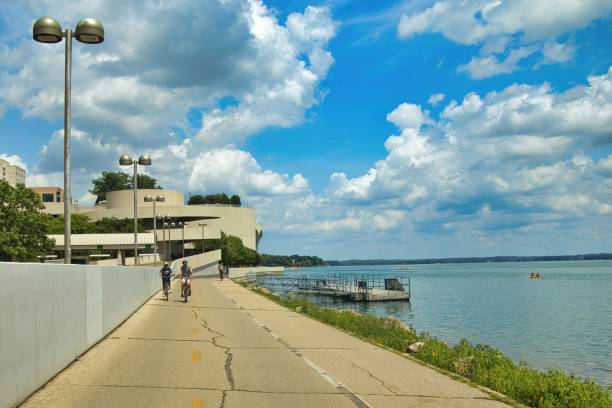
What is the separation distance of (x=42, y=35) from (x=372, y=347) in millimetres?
10830

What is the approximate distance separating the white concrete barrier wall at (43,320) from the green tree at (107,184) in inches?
7355

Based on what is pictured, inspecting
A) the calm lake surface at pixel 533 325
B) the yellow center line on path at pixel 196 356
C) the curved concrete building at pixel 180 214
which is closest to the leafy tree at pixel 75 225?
the curved concrete building at pixel 180 214

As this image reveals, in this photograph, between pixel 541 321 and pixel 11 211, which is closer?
pixel 541 321

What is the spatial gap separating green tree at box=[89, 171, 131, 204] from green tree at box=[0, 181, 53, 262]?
124 meters

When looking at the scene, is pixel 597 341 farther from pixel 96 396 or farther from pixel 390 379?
pixel 96 396

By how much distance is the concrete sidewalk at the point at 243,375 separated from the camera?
9.48m

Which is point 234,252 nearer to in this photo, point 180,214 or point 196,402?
point 180,214

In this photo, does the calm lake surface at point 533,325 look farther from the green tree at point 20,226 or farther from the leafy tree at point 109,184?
the leafy tree at point 109,184

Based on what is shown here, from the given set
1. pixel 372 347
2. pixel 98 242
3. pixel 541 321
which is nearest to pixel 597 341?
pixel 541 321

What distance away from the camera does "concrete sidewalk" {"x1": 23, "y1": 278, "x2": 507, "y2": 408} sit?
948 centimetres

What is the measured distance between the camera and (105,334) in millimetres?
17172

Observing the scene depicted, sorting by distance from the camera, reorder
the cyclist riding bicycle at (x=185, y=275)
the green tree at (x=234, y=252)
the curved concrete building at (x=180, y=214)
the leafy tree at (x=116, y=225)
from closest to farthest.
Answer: the cyclist riding bicycle at (x=185, y=275), the curved concrete building at (x=180, y=214), the green tree at (x=234, y=252), the leafy tree at (x=116, y=225)

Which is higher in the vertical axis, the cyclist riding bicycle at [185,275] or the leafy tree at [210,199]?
the leafy tree at [210,199]

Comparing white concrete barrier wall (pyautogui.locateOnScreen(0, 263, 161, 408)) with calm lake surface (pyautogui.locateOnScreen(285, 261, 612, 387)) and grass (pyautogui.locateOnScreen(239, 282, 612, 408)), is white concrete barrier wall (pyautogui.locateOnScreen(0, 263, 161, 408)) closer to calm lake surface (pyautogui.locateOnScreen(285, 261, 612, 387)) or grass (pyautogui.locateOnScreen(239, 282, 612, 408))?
grass (pyautogui.locateOnScreen(239, 282, 612, 408))
